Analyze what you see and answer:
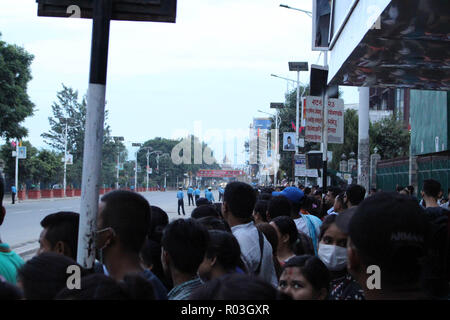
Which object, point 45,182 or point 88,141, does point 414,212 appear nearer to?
point 88,141

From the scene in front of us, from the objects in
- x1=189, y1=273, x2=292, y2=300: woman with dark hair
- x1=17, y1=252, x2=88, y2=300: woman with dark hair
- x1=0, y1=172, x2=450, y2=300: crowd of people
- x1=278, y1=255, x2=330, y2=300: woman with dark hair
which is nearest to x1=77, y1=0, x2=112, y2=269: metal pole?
x1=0, y1=172, x2=450, y2=300: crowd of people

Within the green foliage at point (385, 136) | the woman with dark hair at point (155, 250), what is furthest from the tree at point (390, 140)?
the woman with dark hair at point (155, 250)

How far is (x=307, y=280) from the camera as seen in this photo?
360 centimetres

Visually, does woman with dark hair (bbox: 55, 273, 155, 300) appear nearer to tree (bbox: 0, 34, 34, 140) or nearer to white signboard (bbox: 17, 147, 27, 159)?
tree (bbox: 0, 34, 34, 140)

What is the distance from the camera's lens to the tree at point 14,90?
41906 millimetres

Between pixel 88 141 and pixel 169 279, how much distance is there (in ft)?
4.32

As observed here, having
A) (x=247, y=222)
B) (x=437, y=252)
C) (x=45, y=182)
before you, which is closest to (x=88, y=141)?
(x=247, y=222)

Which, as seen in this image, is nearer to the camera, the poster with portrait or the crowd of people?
the crowd of people

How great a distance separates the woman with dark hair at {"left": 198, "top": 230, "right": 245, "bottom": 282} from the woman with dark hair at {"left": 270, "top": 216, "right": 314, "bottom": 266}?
1.60 m

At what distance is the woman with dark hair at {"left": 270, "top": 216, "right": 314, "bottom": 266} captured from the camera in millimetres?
5430

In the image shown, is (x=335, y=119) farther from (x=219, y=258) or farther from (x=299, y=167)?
(x=219, y=258)

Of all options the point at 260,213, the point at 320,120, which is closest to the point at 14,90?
the point at 320,120

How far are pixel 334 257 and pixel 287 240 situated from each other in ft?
4.25

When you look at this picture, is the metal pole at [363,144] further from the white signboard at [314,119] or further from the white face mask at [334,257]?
the white face mask at [334,257]
